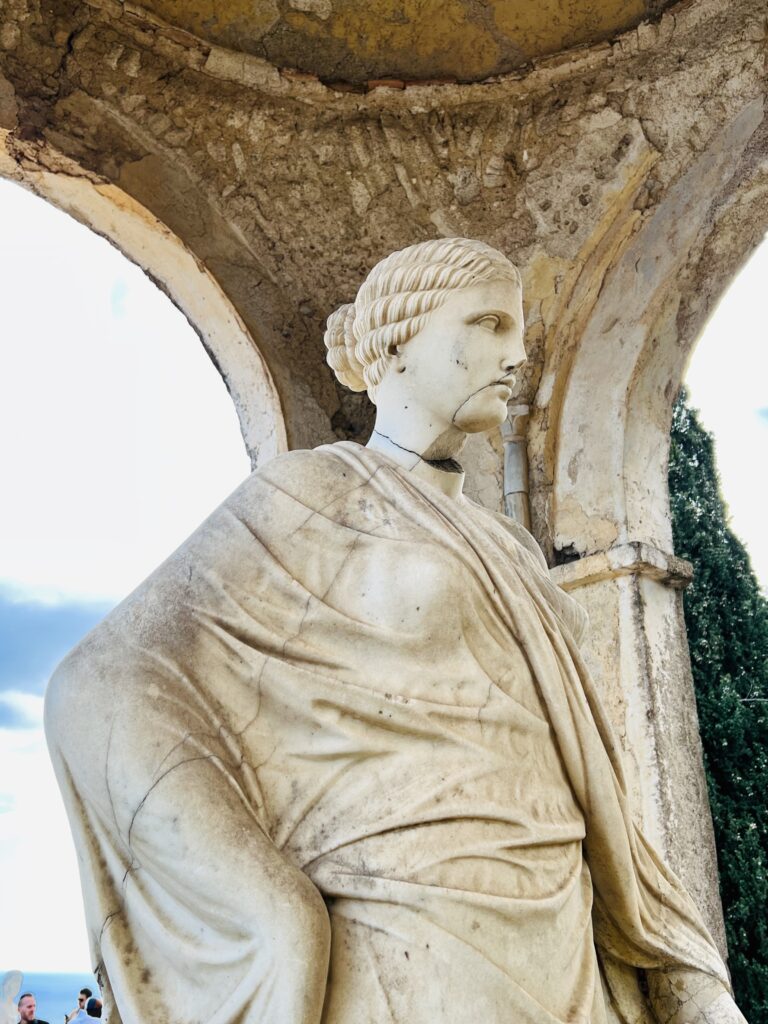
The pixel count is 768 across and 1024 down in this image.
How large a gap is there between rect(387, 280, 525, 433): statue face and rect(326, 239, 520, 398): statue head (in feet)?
0.06

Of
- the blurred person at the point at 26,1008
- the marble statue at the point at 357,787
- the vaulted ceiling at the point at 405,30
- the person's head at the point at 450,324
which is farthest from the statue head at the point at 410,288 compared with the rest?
the blurred person at the point at 26,1008

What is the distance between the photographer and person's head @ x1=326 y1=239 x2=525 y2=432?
2391mm

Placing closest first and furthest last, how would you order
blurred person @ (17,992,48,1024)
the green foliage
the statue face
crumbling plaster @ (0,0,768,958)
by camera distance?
the statue face < crumbling plaster @ (0,0,768,958) < blurred person @ (17,992,48,1024) < the green foliage

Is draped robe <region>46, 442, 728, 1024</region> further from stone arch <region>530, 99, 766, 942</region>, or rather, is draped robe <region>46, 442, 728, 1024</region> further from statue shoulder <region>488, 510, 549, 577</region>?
stone arch <region>530, 99, 766, 942</region>

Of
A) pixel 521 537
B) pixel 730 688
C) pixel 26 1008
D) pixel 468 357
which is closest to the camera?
pixel 468 357

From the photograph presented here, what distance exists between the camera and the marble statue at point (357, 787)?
180 centimetres

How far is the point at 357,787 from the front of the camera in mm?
1930

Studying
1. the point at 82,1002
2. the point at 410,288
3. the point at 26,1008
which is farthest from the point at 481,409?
the point at 82,1002

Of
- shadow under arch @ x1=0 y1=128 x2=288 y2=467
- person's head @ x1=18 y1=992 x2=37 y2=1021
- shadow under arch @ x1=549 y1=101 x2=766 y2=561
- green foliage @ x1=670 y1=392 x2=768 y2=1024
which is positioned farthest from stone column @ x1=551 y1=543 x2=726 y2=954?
person's head @ x1=18 y1=992 x2=37 y2=1021

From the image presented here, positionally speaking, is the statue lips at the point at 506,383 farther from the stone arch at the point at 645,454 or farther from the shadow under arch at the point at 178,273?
the shadow under arch at the point at 178,273

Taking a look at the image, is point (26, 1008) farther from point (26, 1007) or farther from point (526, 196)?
point (526, 196)

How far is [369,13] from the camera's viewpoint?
4.23m

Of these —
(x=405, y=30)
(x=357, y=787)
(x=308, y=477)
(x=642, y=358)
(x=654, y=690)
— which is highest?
(x=405, y=30)

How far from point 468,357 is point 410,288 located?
0.19m
